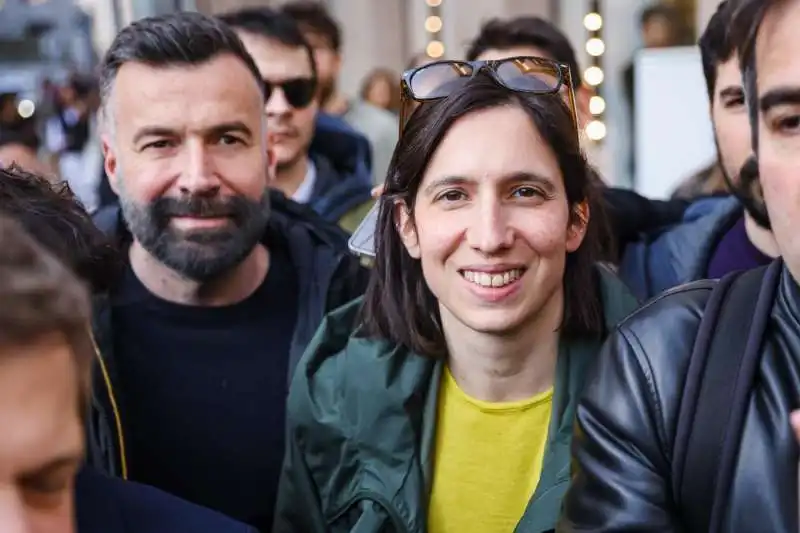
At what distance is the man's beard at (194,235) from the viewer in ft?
8.82

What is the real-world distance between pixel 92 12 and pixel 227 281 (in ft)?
23.7

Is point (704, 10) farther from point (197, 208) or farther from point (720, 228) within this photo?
point (197, 208)

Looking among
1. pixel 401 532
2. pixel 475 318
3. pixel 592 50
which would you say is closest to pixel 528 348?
pixel 475 318

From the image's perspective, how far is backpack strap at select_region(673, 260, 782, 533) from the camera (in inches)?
59.4

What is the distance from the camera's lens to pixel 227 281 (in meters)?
2.80

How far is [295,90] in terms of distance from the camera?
409 centimetres

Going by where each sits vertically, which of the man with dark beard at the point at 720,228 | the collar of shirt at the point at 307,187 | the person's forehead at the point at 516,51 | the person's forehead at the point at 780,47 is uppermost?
the person's forehead at the point at 780,47

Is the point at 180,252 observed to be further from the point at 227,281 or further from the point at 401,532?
the point at 401,532

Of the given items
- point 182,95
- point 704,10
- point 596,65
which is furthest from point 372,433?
point 596,65

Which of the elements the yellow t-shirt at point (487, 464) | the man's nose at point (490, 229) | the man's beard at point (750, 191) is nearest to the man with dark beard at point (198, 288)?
the yellow t-shirt at point (487, 464)

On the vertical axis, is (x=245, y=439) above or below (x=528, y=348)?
below

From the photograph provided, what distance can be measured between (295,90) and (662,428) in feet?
9.02

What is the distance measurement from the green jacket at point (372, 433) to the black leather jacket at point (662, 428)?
1.60 feet

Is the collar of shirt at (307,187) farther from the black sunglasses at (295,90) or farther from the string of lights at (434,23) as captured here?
the string of lights at (434,23)
